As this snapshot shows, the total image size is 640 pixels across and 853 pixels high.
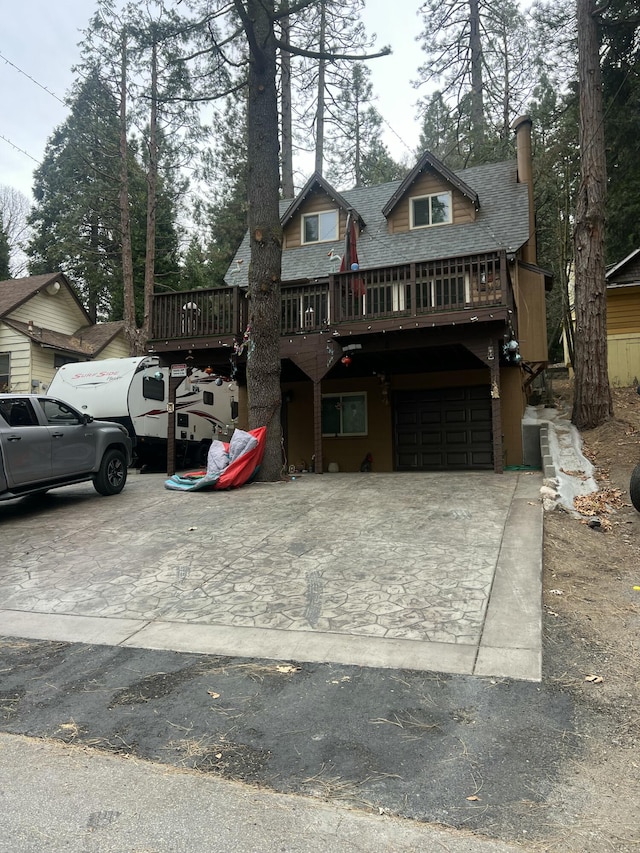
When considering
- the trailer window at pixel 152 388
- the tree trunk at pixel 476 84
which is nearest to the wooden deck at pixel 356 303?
the trailer window at pixel 152 388

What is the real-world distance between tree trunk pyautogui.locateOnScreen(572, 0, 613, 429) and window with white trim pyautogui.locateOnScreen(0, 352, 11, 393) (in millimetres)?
19043

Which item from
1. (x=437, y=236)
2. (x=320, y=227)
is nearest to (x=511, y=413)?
(x=437, y=236)

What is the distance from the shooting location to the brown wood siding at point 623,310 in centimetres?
1769

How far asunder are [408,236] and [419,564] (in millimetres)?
12443

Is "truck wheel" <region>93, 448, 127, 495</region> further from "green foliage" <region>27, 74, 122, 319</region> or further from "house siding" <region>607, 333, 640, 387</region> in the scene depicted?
"green foliage" <region>27, 74, 122, 319</region>

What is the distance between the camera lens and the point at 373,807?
2289mm

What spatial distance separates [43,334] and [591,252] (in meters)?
19.2

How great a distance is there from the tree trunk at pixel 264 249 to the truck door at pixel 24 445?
13.8ft

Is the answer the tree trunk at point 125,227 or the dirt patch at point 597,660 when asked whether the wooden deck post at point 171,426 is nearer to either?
the dirt patch at point 597,660

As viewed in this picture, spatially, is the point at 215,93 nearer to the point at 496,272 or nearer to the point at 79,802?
the point at 496,272

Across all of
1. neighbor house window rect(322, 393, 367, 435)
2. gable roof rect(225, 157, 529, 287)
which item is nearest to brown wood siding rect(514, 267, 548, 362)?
gable roof rect(225, 157, 529, 287)

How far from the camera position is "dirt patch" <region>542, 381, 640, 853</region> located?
2.19 metres

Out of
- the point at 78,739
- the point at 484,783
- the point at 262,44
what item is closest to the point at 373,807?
the point at 484,783

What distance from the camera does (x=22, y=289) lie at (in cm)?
2230
